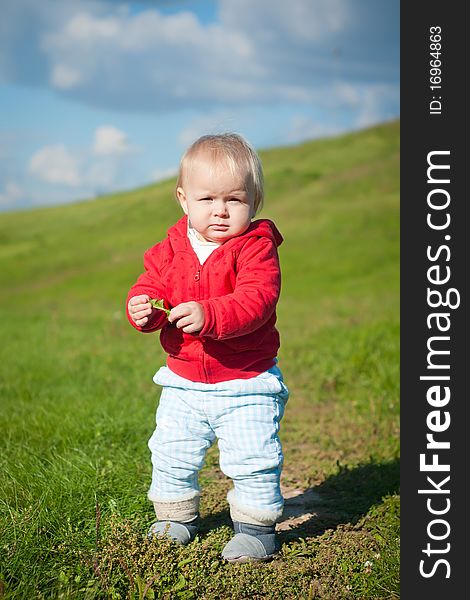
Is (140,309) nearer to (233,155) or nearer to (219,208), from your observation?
(219,208)

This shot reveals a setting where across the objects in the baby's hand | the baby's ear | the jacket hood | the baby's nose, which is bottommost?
the baby's hand

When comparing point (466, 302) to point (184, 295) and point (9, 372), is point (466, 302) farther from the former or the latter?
point (9, 372)

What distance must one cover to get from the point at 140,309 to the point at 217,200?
1.95ft

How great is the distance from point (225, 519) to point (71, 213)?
1879 centimetres

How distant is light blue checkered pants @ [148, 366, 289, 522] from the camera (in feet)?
10.8

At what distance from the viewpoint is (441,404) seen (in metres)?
3.30

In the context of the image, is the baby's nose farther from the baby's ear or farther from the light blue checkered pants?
the light blue checkered pants

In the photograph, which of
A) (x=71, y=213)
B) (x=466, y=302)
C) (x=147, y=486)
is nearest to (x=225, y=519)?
(x=147, y=486)

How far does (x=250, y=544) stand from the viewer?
132 inches

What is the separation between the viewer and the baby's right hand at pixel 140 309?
324 centimetres

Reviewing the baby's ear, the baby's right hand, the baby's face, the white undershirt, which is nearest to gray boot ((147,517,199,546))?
the baby's right hand

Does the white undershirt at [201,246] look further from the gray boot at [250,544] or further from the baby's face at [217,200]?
the gray boot at [250,544]

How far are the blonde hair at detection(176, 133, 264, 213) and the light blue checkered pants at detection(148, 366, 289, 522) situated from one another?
0.86m

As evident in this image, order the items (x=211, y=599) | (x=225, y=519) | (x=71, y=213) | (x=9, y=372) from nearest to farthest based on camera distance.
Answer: (x=211, y=599) → (x=225, y=519) → (x=9, y=372) → (x=71, y=213)
